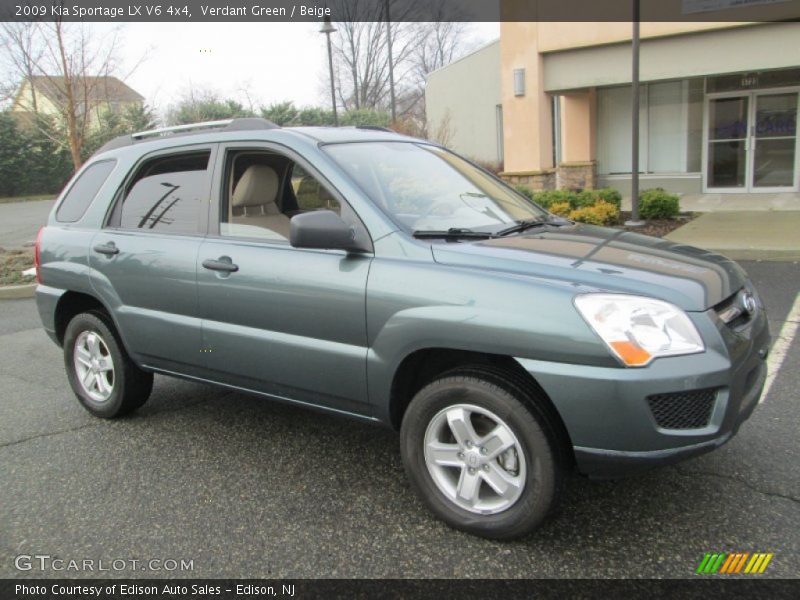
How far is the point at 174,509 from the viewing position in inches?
125

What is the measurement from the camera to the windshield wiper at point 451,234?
122 inches

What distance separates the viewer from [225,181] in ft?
12.3

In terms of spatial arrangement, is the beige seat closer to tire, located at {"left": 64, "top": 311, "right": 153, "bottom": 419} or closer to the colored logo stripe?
tire, located at {"left": 64, "top": 311, "right": 153, "bottom": 419}

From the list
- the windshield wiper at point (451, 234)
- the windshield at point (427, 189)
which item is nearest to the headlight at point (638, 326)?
the windshield wiper at point (451, 234)

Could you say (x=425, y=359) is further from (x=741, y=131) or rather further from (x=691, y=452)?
(x=741, y=131)

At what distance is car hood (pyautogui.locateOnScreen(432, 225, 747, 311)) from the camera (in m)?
2.60

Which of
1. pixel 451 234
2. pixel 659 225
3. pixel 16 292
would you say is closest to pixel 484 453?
pixel 451 234

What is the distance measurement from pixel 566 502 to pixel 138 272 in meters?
2.77

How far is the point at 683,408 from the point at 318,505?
68.5 inches

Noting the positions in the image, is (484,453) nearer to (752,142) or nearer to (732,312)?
(732,312)

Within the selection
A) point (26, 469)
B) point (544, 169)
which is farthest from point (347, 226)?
point (544, 169)

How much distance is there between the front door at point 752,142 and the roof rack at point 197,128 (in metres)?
14.7

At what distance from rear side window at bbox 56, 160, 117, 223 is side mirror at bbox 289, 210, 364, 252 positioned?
6.90 feet

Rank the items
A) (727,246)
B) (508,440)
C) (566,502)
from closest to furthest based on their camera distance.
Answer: (508,440)
(566,502)
(727,246)
